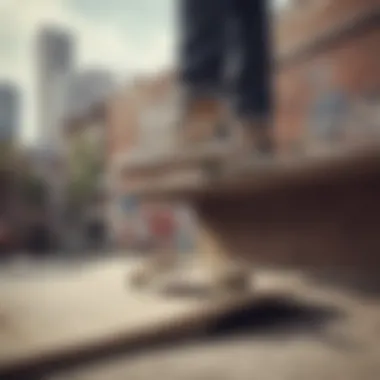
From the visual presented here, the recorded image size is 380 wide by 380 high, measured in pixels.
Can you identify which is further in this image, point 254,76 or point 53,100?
point 254,76

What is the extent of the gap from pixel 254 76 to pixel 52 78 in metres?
0.36

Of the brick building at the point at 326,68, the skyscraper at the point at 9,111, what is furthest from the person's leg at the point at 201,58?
the skyscraper at the point at 9,111

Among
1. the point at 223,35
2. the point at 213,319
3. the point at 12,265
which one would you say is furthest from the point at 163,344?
the point at 223,35

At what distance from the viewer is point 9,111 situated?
87 centimetres

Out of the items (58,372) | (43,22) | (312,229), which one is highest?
(43,22)

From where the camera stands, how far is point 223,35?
3.20 ft

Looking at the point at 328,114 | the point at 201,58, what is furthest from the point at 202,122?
the point at 328,114

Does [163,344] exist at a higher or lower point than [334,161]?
lower

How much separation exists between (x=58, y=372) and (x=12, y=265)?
0.20 metres

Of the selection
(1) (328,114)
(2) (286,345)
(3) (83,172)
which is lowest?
(2) (286,345)

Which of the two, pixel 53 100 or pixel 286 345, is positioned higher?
pixel 53 100

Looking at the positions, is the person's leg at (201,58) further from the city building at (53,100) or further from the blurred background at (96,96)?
the city building at (53,100)

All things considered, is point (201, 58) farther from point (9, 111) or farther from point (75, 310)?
point (75, 310)

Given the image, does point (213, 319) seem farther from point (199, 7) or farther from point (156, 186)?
point (199, 7)
